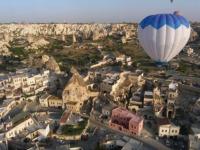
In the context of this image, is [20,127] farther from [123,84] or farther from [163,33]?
[123,84]

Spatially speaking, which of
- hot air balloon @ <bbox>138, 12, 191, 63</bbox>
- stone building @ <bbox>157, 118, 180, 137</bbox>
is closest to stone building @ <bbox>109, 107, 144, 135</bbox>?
stone building @ <bbox>157, 118, 180, 137</bbox>

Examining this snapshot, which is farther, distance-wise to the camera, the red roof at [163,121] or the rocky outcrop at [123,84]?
the rocky outcrop at [123,84]

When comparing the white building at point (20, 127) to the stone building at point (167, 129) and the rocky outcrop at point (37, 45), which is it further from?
the rocky outcrop at point (37, 45)

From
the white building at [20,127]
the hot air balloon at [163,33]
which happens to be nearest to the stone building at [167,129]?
the hot air balloon at [163,33]

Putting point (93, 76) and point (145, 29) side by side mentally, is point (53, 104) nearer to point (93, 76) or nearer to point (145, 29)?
point (93, 76)

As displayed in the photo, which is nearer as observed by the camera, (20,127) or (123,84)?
(20,127)

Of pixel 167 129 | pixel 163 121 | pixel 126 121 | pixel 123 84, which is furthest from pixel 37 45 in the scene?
pixel 167 129

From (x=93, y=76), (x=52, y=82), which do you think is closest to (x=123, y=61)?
(x=93, y=76)

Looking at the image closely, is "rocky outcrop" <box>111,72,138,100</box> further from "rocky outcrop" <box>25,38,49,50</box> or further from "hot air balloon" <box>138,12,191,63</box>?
"rocky outcrop" <box>25,38,49,50</box>
